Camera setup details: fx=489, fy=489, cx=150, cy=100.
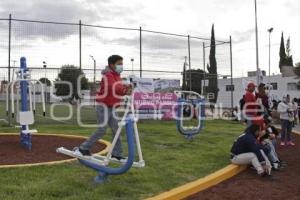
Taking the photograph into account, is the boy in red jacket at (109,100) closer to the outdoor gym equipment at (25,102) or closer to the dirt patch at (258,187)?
the dirt patch at (258,187)

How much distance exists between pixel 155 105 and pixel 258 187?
14351 millimetres

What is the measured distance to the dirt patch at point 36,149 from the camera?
9.28 m

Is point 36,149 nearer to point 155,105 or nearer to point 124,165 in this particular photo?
point 124,165

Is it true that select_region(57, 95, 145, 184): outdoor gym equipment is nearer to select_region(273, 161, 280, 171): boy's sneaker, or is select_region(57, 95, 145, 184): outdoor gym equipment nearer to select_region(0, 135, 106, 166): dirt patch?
select_region(0, 135, 106, 166): dirt patch

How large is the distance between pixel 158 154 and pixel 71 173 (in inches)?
121

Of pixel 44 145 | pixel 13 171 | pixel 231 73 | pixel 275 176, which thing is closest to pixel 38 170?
pixel 13 171

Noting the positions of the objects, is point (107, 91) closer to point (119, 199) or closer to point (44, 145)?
point (119, 199)

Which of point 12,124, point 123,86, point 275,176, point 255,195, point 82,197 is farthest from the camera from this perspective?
point 12,124

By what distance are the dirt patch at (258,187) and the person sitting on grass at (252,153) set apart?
0.21 metres

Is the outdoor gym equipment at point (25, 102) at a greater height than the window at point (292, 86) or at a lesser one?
lesser

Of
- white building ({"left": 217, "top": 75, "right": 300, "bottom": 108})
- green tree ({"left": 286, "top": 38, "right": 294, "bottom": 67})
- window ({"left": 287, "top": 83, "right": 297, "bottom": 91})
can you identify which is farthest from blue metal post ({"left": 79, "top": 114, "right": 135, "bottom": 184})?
green tree ({"left": 286, "top": 38, "right": 294, "bottom": 67})

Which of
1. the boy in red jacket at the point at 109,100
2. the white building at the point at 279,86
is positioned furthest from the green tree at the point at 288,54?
the boy in red jacket at the point at 109,100

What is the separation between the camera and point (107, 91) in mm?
7402

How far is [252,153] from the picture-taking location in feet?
31.0
